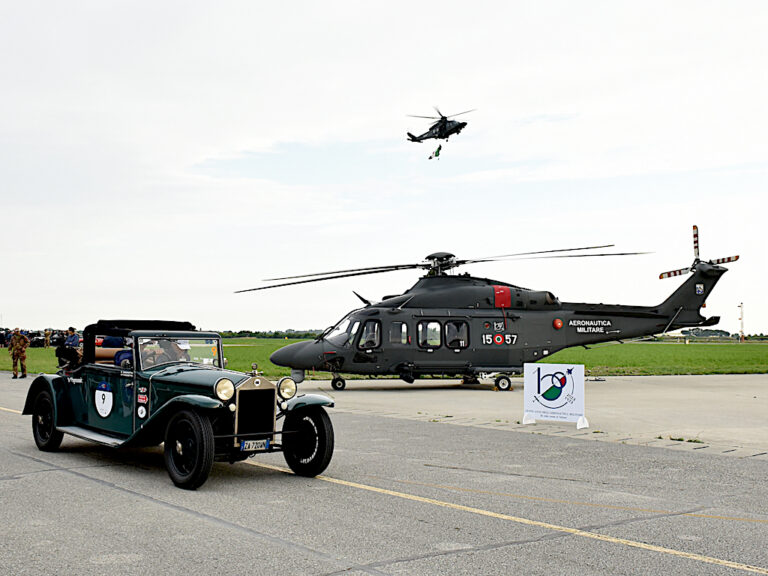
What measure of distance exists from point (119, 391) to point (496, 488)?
4713 millimetres

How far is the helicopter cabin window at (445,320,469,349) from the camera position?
23516 millimetres

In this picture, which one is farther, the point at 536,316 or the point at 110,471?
the point at 536,316

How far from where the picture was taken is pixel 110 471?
28.2ft

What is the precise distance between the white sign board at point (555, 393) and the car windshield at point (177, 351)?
20.6 feet

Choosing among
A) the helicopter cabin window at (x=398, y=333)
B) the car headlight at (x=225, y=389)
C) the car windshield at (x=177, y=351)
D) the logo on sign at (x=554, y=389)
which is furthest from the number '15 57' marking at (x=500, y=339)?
the car headlight at (x=225, y=389)

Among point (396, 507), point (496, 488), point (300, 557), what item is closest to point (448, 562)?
point (300, 557)

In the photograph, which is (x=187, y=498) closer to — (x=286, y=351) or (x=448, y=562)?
(x=448, y=562)

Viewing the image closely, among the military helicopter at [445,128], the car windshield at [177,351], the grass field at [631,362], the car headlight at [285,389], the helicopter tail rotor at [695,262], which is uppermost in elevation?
the military helicopter at [445,128]

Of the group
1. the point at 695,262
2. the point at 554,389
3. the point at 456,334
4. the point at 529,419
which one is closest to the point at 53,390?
the point at 529,419

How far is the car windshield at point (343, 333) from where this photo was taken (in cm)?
2277

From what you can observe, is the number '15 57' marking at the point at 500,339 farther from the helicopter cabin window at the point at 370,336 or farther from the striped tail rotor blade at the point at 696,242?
the striped tail rotor blade at the point at 696,242

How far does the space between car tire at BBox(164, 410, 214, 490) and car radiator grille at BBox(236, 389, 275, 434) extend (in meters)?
0.41

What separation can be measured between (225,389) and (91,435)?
255cm

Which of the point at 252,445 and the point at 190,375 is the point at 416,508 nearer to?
the point at 252,445
